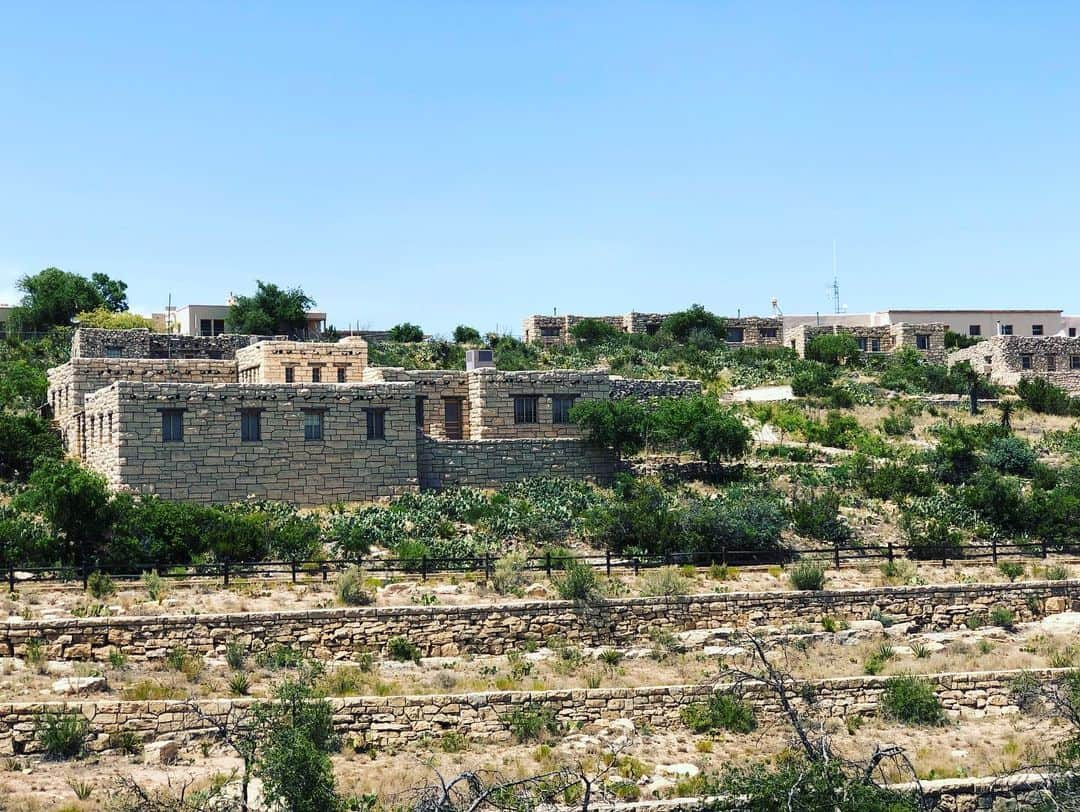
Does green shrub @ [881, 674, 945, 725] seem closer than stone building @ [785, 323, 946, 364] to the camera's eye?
Yes

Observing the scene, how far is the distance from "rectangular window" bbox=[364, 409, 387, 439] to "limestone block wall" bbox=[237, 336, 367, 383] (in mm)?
5791

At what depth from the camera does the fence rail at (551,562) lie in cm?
3069

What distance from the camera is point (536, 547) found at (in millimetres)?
35531

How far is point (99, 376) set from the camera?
4222 cm

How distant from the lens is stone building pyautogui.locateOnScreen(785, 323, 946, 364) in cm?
6981

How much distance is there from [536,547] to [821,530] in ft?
25.6

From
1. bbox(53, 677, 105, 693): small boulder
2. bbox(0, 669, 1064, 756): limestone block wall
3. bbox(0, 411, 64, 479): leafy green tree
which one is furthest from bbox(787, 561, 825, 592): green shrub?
bbox(0, 411, 64, 479): leafy green tree

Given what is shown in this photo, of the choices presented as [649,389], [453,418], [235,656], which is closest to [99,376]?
[453,418]

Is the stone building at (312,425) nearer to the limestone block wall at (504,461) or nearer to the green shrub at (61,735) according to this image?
the limestone block wall at (504,461)

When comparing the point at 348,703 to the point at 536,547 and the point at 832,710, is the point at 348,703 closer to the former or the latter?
the point at 832,710

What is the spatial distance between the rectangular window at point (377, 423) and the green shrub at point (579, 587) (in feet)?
30.6

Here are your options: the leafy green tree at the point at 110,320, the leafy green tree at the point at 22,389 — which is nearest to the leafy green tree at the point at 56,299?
the leafy green tree at the point at 110,320

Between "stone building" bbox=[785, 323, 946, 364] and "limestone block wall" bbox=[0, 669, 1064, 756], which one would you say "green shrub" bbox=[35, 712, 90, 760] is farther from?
"stone building" bbox=[785, 323, 946, 364]

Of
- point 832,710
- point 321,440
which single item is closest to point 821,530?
point 832,710
